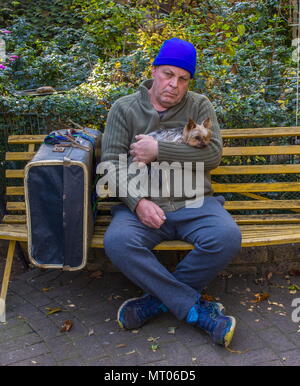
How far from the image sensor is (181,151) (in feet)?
11.1

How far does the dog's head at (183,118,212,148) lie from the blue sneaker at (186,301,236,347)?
3.64 ft

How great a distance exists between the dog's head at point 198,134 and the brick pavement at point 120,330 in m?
1.24

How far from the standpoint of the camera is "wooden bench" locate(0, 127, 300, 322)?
392cm

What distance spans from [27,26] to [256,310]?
20.8 ft

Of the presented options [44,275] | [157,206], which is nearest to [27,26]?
[44,275]

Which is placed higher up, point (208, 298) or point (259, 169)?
point (259, 169)

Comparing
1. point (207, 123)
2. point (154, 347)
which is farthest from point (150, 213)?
point (154, 347)

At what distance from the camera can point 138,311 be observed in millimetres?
3287

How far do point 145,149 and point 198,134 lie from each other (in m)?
0.39

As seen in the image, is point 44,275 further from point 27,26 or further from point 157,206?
point 27,26

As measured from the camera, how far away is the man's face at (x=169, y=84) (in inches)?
135

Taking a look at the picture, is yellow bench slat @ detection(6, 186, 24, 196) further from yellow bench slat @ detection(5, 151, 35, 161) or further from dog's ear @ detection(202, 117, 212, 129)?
dog's ear @ detection(202, 117, 212, 129)

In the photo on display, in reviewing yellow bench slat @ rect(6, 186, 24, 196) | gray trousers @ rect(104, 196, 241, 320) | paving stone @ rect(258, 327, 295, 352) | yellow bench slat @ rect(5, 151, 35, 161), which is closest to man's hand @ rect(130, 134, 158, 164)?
gray trousers @ rect(104, 196, 241, 320)

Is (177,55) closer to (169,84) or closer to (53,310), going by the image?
(169,84)
